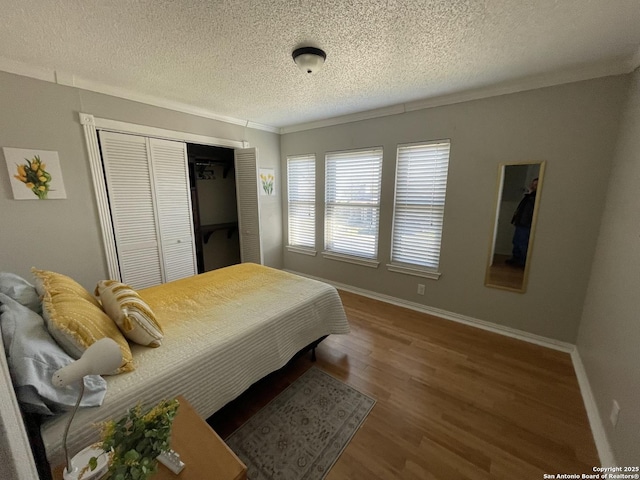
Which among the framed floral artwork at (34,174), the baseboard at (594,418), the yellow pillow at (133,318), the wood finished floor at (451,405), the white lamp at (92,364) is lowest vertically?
the wood finished floor at (451,405)

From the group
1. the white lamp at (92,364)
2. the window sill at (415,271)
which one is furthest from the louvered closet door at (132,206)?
the window sill at (415,271)

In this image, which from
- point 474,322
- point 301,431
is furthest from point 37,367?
point 474,322

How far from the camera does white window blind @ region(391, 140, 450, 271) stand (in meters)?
2.77

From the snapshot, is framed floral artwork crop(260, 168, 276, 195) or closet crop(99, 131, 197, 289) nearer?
closet crop(99, 131, 197, 289)

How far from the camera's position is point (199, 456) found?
855mm

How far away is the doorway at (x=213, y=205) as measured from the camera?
145 inches

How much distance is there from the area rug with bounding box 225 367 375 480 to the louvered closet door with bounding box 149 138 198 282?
2.17 m

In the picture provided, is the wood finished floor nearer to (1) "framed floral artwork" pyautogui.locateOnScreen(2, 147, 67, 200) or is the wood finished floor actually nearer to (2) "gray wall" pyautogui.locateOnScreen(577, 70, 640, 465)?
(2) "gray wall" pyautogui.locateOnScreen(577, 70, 640, 465)

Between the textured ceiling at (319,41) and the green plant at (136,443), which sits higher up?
the textured ceiling at (319,41)

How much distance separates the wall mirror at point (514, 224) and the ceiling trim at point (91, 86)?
3.45 meters

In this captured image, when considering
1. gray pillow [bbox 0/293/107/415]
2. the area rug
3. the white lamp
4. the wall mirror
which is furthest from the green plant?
the wall mirror

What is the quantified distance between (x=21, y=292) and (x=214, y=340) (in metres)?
1.05

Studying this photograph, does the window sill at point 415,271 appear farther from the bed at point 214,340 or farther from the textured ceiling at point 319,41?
the textured ceiling at point 319,41

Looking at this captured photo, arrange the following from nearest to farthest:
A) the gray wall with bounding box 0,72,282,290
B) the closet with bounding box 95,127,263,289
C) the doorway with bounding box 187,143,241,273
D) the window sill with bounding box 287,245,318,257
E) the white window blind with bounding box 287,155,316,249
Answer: the gray wall with bounding box 0,72,282,290 → the closet with bounding box 95,127,263,289 → the doorway with bounding box 187,143,241,273 → the white window blind with bounding box 287,155,316,249 → the window sill with bounding box 287,245,318,257
